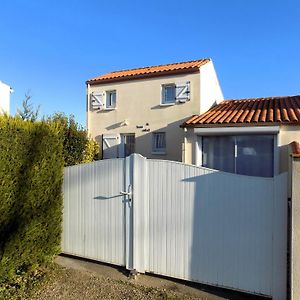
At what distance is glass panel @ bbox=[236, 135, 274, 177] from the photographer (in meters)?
9.72

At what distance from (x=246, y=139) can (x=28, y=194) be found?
7.96m

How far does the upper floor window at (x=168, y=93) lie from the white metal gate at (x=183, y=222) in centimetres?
853

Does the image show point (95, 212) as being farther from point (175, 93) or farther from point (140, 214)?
point (175, 93)

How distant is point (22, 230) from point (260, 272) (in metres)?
4.11

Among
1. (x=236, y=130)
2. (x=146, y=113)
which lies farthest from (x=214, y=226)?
(x=146, y=113)

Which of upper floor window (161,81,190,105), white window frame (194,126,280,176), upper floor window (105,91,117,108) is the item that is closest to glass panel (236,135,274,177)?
white window frame (194,126,280,176)

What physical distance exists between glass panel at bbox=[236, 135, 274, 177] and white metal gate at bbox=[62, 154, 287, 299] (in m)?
6.13

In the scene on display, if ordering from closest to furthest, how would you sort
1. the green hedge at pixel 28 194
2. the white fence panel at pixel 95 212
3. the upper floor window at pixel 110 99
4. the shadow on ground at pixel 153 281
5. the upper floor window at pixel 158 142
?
the shadow on ground at pixel 153 281 < the green hedge at pixel 28 194 < the white fence panel at pixel 95 212 < the upper floor window at pixel 158 142 < the upper floor window at pixel 110 99

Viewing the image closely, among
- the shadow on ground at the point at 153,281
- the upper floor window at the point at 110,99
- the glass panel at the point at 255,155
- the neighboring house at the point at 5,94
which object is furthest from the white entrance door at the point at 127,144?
the neighboring house at the point at 5,94

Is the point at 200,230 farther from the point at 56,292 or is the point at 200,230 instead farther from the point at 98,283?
the point at 56,292

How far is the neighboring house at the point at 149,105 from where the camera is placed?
1283cm

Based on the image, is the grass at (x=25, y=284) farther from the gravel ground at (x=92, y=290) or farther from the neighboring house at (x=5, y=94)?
the neighboring house at (x=5, y=94)

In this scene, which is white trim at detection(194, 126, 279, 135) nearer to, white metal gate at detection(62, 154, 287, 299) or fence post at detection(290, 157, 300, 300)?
white metal gate at detection(62, 154, 287, 299)

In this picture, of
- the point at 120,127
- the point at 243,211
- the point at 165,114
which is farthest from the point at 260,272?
the point at 120,127
